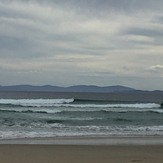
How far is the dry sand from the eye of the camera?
9.12 meters

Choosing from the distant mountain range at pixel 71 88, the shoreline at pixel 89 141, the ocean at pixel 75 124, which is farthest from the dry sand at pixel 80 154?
the distant mountain range at pixel 71 88

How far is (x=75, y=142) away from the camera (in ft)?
43.1

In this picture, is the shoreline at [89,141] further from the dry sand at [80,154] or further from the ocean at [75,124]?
the ocean at [75,124]

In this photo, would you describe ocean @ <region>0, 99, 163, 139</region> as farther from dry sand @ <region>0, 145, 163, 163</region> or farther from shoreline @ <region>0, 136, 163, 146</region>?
dry sand @ <region>0, 145, 163, 163</region>

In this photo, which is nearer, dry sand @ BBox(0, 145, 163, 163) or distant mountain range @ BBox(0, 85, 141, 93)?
dry sand @ BBox(0, 145, 163, 163)

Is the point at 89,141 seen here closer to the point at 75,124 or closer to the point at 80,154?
the point at 80,154

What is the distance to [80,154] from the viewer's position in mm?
10180

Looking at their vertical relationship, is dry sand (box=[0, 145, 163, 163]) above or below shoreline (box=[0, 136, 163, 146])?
above

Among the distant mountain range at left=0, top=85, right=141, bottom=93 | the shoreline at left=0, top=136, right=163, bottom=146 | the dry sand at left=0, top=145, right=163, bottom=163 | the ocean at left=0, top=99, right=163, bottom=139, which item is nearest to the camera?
the dry sand at left=0, top=145, right=163, bottom=163

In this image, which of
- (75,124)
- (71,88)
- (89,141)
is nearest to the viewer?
(89,141)

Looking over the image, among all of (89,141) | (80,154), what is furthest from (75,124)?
(80,154)

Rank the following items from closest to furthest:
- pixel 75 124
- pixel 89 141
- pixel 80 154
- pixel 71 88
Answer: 1. pixel 80 154
2. pixel 89 141
3. pixel 75 124
4. pixel 71 88

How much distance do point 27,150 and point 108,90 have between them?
164 metres

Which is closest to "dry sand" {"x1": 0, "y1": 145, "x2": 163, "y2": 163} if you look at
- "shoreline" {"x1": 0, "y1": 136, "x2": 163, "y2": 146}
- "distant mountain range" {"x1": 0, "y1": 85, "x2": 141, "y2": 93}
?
"shoreline" {"x1": 0, "y1": 136, "x2": 163, "y2": 146}
